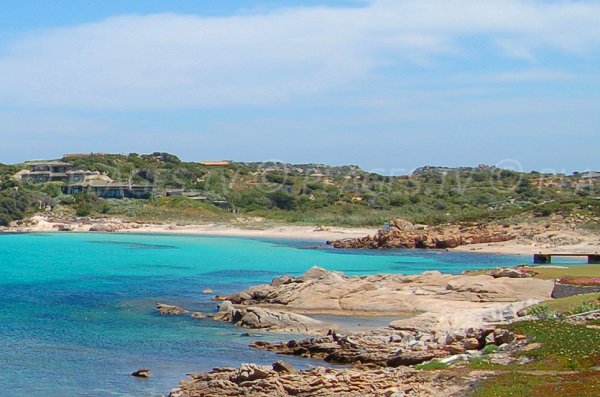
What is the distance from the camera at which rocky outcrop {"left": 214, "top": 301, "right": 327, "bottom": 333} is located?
3719cm

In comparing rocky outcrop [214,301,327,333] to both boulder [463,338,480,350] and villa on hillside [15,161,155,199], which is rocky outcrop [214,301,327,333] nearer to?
boulder [463,338,480,350]

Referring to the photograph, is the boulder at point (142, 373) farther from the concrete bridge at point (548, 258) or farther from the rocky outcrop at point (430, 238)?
the rocky outcrop at point (430, 238)

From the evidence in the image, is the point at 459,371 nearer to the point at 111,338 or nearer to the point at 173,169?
the point at 111,338

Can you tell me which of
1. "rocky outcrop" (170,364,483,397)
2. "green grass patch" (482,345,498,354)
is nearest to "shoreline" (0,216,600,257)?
"green grass patch" (482,345,498,354)

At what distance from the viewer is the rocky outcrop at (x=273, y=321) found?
122ft

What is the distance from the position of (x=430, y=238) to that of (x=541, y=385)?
7318 centimetres

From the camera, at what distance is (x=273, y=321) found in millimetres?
38031

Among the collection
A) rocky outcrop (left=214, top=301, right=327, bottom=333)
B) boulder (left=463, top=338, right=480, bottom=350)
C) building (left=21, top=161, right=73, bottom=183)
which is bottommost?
rocky outcrop (left=214, top=301, right=327, bottom=333)

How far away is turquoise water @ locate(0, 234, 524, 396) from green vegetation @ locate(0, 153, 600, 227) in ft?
77.7

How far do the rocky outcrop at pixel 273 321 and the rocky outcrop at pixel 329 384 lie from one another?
40.9ft

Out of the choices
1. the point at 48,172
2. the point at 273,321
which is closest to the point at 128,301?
the point at 273,321

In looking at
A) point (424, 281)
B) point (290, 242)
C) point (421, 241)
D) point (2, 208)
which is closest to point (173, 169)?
point (2, 208)

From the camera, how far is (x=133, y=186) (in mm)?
138625

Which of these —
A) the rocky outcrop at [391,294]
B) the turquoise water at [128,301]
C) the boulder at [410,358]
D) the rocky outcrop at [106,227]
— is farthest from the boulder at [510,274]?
the rocky outcrop at [106,227]
